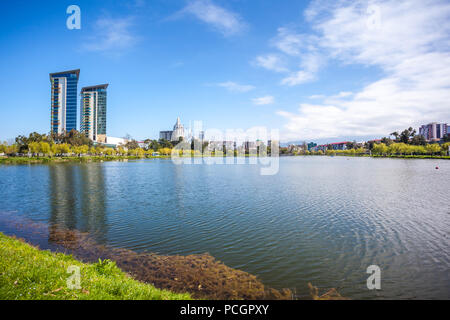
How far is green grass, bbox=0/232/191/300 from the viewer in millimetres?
5656

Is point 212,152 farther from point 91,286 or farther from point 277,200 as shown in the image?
point 91,286

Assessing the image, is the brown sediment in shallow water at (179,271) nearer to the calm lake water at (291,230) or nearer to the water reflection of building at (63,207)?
the calm lake water at (291,230)

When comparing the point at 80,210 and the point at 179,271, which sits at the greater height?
the point at 80,210

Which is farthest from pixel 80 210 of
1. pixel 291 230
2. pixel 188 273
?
pixel 291 230

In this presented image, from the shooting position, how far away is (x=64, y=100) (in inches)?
6796

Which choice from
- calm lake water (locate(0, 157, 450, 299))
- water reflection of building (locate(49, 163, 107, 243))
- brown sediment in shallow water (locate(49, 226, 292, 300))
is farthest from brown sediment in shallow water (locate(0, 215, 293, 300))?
water reflection of building (locate(49, 163, 107, 243))

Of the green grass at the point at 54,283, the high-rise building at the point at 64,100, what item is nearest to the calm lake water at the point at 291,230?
the green grass at the point at 54,283

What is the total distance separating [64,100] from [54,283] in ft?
663

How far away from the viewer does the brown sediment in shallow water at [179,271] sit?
26.1 ft

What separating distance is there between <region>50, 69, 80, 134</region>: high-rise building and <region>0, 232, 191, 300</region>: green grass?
19416cm

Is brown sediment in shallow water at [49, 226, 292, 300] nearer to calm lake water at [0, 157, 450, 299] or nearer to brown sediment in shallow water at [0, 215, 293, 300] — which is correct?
brown sediment in shallow water at [0, 215, 293, 300]

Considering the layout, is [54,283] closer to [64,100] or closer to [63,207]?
[63,207]
